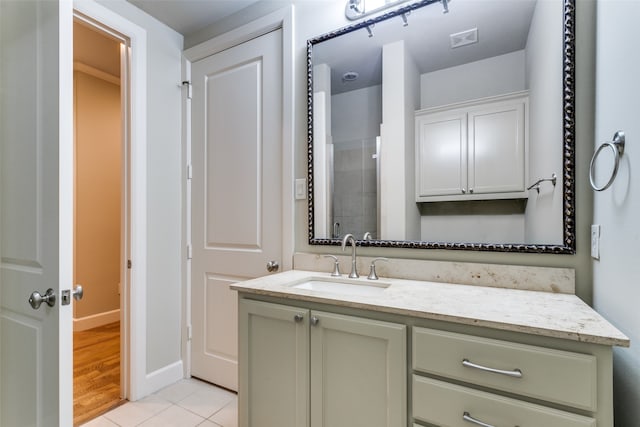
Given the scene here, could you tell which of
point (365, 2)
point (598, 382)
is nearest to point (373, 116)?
point (365, 2)

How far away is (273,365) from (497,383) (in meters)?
0.82

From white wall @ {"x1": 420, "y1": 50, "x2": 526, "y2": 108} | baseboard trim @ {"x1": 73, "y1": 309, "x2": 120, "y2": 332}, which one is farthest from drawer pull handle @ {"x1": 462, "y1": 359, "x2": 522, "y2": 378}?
baseboard trim @ {"x1": 73, "y1": 309, "x2": 120, "y2": 332}

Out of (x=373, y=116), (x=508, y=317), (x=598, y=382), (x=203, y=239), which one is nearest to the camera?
(x=598, y=382)

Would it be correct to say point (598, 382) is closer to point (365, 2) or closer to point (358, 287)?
point (358, 287)

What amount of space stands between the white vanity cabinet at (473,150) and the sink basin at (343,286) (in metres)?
0.48

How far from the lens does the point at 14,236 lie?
120 centimetres

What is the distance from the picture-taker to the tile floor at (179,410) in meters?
1.73

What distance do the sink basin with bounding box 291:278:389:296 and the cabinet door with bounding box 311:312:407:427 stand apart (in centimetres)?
33

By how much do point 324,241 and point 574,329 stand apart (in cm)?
114

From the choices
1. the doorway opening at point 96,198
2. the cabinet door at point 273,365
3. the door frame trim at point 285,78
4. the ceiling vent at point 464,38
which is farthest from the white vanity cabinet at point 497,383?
the doorway opening at point 96,198

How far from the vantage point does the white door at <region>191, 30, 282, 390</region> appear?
1941mm

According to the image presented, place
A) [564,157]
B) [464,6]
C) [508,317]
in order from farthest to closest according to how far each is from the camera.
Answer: [464,6]
[564,157]
[508,317]

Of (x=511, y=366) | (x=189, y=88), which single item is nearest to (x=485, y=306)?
(x=511, y=366)

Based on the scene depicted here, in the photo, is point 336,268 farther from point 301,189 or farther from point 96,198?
point 96,198
